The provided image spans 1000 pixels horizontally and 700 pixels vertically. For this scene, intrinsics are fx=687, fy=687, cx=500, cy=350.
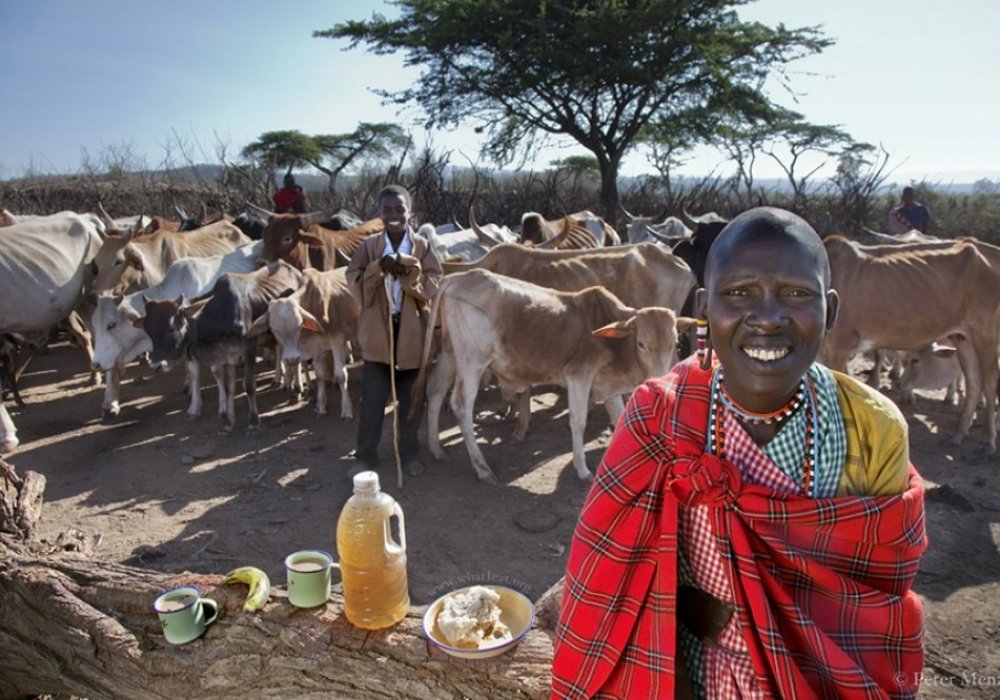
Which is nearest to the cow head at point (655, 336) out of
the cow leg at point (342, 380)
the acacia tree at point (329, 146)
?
the cow leg at point (342, 380)

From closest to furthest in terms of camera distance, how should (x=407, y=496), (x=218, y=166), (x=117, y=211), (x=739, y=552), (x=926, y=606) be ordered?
(x=739, y=552)
(x=926, y=606)
(x=407, y=496)
(x=117, y=211)
(x=218, y=166)

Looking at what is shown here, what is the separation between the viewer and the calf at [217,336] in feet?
21.9

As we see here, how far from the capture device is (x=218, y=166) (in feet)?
65.9

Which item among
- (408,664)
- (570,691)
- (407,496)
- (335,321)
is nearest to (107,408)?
(335,321)

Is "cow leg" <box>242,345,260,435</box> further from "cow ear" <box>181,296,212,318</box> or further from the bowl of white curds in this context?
the bowl of white curds

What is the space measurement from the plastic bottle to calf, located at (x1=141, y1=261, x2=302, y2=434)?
4713mm

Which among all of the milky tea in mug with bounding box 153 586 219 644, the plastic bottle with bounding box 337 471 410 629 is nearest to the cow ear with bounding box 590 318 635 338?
the plastic bottle with bounding box 337 471 410 629

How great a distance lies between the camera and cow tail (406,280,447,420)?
5293mm

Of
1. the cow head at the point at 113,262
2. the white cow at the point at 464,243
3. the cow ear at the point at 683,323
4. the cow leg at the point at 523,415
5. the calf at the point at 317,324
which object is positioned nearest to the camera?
the cow ear at the point at 683,323

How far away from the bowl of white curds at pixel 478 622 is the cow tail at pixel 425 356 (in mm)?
2995

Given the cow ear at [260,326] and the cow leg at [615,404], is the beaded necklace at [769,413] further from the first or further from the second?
the cow ear at [260,326]

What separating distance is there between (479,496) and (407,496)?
547mm

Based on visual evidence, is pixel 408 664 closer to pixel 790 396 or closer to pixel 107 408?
pixel 790 396

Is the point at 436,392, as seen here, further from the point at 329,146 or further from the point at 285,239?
the point at 329,146
